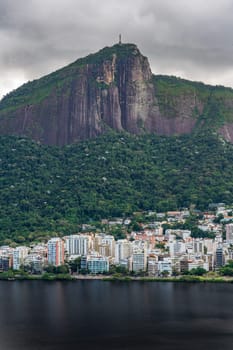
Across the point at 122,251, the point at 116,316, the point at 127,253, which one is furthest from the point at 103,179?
the point at 116,316

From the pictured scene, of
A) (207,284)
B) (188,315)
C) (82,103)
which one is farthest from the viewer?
(82,103)

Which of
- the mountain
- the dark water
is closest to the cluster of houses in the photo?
the dark water

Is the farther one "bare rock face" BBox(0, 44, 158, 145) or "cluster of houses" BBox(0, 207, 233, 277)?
"bare rock face" BBox(0, 44, 158, 145)

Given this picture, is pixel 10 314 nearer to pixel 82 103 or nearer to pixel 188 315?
pixel 188 315

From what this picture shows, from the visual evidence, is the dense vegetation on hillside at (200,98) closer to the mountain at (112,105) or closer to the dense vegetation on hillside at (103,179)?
the mountain at (112,105)

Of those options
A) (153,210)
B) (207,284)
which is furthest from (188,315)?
(153,210)

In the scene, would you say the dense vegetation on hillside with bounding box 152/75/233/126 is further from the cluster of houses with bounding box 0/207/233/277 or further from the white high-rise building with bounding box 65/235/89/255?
the white high-rise building with bounding box 65/235/89/255

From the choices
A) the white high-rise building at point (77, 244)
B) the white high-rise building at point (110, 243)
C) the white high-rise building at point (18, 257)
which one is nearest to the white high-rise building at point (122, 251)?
the white high-rise building at point (110, 243)
